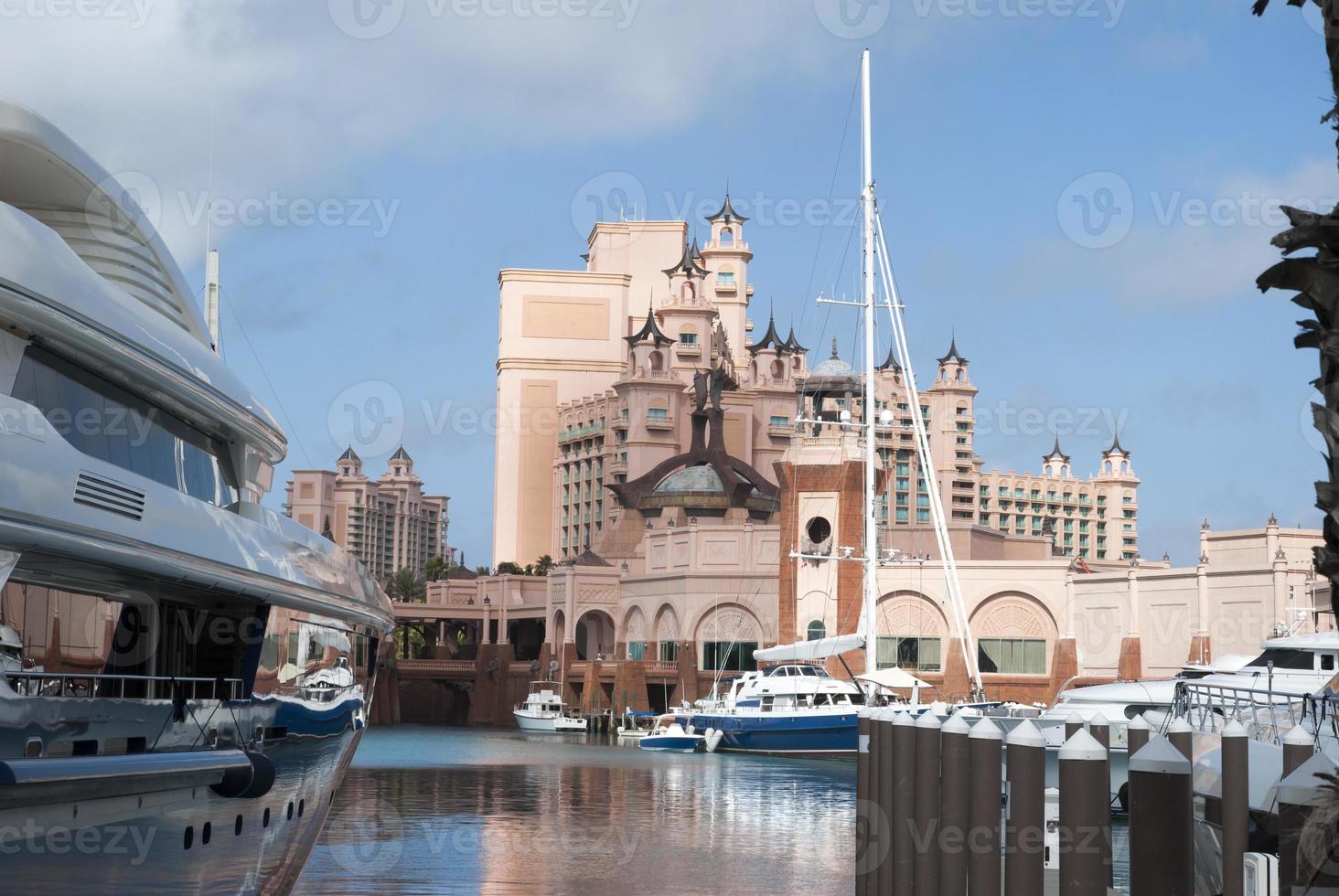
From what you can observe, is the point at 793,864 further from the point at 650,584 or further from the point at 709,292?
the point at 709,292

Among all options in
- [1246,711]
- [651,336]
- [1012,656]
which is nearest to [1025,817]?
[1246,711]

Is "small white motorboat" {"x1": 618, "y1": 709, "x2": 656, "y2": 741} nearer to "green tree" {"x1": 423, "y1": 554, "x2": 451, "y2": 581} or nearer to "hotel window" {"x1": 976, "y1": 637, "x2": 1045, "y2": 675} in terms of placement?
"hotel window" {"x1": 976, "y1": 637, "x2": 1045, "y2": 675}

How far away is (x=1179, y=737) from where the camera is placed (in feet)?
29.0

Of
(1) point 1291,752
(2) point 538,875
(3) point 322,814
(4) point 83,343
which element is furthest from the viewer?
(2) point 538,875

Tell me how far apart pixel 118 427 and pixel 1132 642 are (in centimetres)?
5114

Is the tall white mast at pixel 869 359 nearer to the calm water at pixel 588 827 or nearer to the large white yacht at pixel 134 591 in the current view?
the calm water at pixel 588 827

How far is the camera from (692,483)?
84.8 m

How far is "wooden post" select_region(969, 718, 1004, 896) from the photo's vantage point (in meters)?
A: 8.65

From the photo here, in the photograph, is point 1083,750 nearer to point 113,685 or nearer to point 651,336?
point 113,685

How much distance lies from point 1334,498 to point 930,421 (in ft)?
374

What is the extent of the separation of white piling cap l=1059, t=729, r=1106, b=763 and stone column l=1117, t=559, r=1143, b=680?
4891 cm

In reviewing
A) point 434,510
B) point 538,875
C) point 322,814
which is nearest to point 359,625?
point 322,814

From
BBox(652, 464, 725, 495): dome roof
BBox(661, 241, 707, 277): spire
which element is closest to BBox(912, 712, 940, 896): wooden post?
BBox(652, 464, 725, 495): dome roof

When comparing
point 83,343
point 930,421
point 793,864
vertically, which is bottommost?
point 793,864
